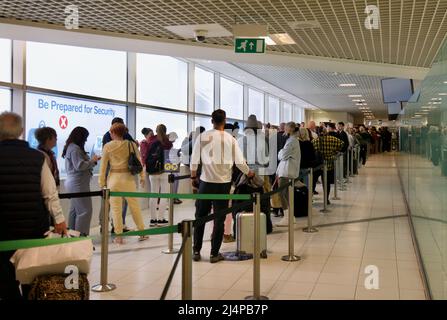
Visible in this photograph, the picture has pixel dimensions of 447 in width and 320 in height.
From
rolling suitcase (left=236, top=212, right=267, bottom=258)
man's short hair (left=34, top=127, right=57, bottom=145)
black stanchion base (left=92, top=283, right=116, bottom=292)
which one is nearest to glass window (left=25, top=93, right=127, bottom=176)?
man's short hair (left=34, top=127, right=57, bottom=145)

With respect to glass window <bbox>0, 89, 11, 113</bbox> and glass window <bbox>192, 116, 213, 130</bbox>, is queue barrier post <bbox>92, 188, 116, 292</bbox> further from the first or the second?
glass window <bbox>192, 116, 213, 130</bbox>

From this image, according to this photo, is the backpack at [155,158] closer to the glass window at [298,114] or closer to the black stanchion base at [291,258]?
the black stanchion base at [291,258]

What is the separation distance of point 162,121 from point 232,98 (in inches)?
238

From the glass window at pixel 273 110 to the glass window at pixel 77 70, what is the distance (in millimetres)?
13517

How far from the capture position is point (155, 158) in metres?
7.61

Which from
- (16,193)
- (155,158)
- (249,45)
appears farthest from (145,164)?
(16,193)

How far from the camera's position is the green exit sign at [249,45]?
6.06m

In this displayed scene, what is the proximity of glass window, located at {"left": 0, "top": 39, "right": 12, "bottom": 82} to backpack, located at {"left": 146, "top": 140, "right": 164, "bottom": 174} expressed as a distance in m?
2.36

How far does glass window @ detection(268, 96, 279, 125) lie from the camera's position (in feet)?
73.4

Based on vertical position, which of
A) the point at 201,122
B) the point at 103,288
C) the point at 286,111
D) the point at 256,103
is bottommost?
the point at 103,288

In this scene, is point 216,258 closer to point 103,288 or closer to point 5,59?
point 103,288

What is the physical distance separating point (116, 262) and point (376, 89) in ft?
47.3

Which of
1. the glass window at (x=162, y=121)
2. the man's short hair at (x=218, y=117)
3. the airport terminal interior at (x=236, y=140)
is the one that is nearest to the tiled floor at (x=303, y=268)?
the airport terminal interior at (x=236, y=140)
